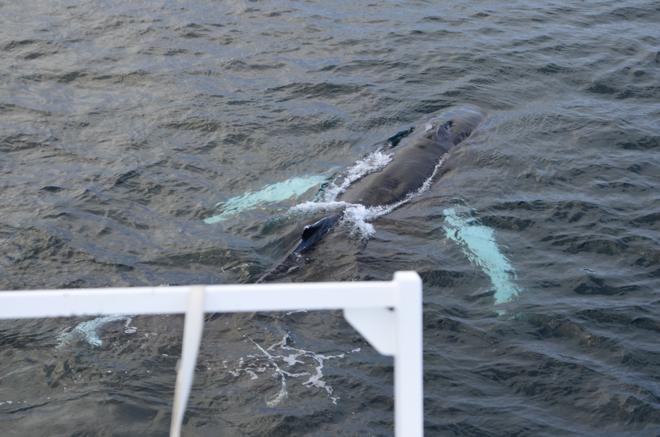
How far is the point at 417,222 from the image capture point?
1124 centimetres

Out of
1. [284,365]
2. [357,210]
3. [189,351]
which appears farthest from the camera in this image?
[357,210]

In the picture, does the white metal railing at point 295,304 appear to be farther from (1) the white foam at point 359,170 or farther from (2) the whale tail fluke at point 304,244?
(1) the white foam at point 359,170

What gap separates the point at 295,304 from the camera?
3635 mm

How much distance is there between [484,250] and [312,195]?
2.53 metres

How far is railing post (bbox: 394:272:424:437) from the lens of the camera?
3.61 m

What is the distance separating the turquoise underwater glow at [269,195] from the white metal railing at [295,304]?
7717mm

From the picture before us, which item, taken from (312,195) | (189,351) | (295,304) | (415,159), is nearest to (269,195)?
(312,195)

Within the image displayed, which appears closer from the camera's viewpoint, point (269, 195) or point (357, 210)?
point (357, 210)

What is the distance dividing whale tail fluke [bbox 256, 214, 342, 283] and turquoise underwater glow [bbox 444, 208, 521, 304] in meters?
1.51

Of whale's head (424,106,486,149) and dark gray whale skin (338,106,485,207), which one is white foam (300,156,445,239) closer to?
dark gray whale skin (338,106,485,207)

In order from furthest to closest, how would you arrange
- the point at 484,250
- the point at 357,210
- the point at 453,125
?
A: the point at 453,125 < the point at 357,210 < the point at 484,250

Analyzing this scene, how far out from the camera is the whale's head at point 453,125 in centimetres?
1327

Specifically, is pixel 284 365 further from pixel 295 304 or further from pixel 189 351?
pixel 189 351

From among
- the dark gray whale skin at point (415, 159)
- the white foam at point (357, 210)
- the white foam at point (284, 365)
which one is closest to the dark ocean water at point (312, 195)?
the white foam at point (284, 365)
